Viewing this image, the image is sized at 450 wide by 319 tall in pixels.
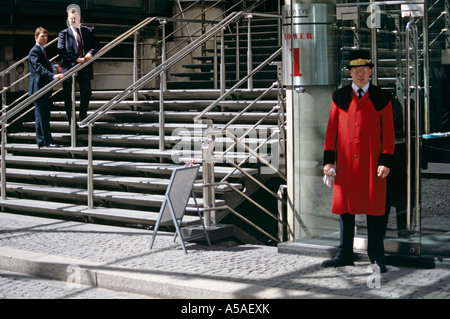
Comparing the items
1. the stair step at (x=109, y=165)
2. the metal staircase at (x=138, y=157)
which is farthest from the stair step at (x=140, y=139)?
the stair step at (x=109, y=165)

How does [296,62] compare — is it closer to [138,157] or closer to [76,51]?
[138,157]

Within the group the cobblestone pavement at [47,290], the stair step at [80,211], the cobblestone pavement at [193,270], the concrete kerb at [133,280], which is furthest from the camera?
the stair step at [80,211]

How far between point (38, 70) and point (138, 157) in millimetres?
2676

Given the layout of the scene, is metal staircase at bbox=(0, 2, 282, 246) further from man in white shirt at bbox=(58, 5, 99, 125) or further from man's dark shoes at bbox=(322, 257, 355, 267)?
man's dark shoes at bbox=(322, 257, 355, 267)

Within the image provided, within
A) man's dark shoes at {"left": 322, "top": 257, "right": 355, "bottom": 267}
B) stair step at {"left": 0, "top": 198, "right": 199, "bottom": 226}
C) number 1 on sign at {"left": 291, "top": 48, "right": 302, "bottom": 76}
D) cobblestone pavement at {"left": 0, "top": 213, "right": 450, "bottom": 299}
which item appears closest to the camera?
cobblestone pavement at {"left": 0, "top": 213, "right": 450, "bottom": 299}

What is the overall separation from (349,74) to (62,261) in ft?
11.4

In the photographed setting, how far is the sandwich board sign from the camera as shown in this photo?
8.77 metres

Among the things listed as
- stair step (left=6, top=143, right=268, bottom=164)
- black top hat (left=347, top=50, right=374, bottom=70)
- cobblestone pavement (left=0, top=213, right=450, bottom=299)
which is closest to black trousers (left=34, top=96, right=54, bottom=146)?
stair step (left=6, top=143, right=268, bottom=164)

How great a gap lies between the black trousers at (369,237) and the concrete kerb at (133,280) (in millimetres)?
1160

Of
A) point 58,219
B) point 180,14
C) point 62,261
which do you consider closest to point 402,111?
point 62,261

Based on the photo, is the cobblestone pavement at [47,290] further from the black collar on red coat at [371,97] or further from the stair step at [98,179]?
the stair step at [98,179]

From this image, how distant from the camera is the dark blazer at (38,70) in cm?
1372

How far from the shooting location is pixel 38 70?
1370 cm

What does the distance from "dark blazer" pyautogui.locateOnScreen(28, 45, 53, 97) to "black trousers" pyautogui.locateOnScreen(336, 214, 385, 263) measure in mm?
7403
